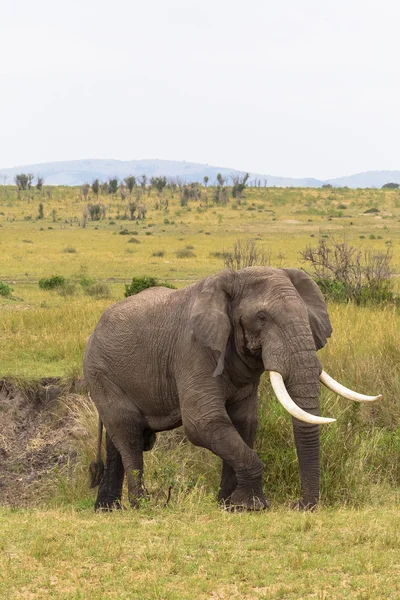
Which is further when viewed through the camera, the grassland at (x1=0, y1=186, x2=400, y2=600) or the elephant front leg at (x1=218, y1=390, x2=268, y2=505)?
the elephant front leg at (x1=218, y1=390, x2=268, y2=505)

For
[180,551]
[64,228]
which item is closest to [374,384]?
[180,551]

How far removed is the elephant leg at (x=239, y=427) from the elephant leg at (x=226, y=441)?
1.32 ft

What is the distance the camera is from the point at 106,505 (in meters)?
7.72

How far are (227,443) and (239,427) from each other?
541 mm

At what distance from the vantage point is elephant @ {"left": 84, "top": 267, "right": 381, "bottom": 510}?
6.36 meters

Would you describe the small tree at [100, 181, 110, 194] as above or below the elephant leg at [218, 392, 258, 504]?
above

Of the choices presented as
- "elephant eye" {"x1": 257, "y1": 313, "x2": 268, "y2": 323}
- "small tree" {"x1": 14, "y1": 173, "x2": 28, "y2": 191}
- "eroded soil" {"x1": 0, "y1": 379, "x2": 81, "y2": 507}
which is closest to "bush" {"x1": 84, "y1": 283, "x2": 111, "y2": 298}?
"eroded soil" {"x1": 0, "y1": 379, "x2": 81, "y2": 507}

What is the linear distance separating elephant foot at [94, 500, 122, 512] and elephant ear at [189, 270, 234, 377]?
1.82 metres

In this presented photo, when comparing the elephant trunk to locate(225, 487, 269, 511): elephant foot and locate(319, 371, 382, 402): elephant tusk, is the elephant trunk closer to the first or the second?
locate(319, 371, 382, 402): elephant tusk

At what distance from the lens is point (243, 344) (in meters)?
6.63

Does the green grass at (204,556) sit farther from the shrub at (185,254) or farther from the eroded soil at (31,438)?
the shrub at (185,254)

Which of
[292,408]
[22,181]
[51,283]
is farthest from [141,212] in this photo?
[292,408]

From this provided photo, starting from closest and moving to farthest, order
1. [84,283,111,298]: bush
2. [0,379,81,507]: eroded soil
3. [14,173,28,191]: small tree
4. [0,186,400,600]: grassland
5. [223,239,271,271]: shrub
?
[0,186,400,600]: grassland → [0,379,81,507]: eroded soil → [223,239,271,271]: shrub → [84,283,111,298]: bush → [14,173,28,191]: small tree

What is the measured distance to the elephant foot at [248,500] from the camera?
21.8 ft
